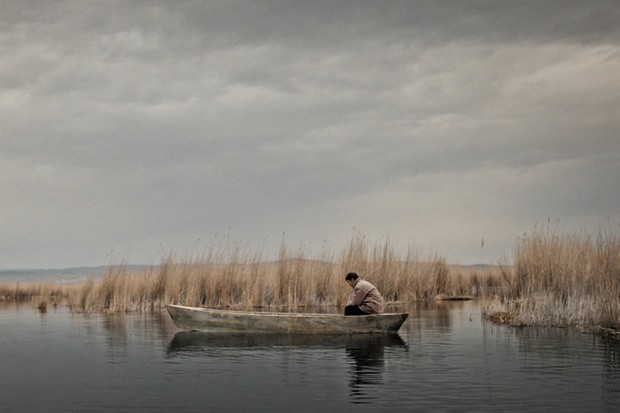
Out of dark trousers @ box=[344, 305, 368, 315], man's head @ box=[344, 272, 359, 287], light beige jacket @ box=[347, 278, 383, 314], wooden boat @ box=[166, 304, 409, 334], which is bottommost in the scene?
wooden boat @ box=[166, 304, 409, 334]

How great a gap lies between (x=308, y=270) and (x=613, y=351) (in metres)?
15.4

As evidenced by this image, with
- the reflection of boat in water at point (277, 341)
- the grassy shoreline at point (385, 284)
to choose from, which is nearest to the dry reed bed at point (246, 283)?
the grassy shoreline at point (385, 284)

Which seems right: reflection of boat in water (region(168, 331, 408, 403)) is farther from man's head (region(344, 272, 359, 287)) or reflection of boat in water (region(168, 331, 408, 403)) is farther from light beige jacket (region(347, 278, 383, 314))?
man's head (region(344, 272, 359, 287))

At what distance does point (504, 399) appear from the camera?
33.4ft

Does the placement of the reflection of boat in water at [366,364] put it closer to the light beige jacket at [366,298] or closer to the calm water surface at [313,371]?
the calm water surface at [313,371]

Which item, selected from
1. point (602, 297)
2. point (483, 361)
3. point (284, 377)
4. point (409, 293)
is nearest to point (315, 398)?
point (284, 377)

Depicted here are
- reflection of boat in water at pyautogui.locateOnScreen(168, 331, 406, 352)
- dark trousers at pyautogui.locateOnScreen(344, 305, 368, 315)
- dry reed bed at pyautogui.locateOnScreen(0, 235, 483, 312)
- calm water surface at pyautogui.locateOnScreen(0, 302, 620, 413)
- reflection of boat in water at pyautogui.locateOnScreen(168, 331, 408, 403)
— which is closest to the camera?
calm water surface at pyautogui.locateOnScreen(0, 302, 620, 413)

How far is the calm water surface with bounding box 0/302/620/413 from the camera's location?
1019cm

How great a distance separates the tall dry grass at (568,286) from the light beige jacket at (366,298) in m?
4.25

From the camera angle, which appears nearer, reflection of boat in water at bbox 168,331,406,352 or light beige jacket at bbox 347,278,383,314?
reflection of boat in water at bbox 168,331,406,352

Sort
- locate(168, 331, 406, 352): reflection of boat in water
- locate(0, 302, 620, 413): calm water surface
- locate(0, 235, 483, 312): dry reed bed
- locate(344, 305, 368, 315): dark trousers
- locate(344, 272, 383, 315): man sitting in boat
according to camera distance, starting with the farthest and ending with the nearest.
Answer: locate(0, 235, 483, 312): dry reed bed → locate(344, 305, 368, 315): dark trousers → locate(344, 272, 383, 315): man sitting in boat → locate(168, 331, 406, 352): reflection of boat in water → locate(0, 302, 620, 413): calm water surface

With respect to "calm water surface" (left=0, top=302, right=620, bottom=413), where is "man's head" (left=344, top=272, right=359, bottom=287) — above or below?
above

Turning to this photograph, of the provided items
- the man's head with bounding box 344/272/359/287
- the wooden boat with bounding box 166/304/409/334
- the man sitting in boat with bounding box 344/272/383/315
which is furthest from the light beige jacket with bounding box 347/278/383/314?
the wooden boat with bounding box 166/304/409/334

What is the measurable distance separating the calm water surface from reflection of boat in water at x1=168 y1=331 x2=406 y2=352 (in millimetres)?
45
